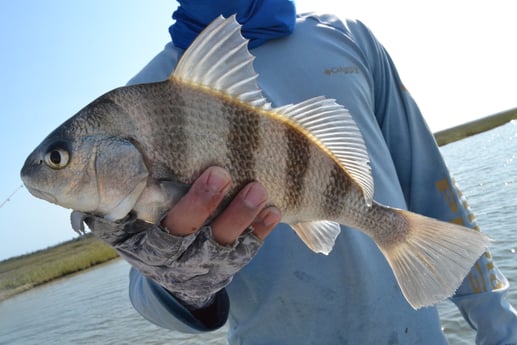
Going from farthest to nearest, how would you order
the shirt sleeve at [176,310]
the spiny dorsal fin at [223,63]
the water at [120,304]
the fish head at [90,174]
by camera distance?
the water at [120,304]
the shirt sleeve at [176,310]
the spiny dorsal fin at [223,63]
the fish head at [90,174]

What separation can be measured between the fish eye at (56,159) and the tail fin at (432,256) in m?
1.31

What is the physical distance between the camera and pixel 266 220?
156cm

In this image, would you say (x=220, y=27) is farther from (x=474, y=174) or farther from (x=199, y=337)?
(x=474, y=174)

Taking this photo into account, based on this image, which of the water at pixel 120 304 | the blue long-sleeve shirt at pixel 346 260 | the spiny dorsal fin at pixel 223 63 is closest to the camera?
the spiny dorsal fin at pixel 223 63

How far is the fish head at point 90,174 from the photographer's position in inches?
55.3

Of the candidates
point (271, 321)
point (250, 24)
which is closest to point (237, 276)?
point (271, 321)

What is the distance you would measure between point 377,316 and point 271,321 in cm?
52

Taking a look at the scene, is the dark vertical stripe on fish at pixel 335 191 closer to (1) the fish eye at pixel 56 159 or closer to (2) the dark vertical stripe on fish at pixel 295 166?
(2) the dark vertical stripe on fish at pixel 295 166

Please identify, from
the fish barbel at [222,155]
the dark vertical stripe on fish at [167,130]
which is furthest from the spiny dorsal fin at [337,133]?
the dark vertical stripe on fish at [167,130]

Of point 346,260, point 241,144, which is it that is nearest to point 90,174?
point 241,144

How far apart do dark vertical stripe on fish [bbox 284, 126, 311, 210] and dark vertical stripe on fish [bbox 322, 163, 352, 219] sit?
128 mm

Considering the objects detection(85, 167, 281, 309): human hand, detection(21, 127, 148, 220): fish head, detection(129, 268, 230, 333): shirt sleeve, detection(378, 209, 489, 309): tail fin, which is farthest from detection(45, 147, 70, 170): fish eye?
detection(378, 209, 489, 309): tail fin

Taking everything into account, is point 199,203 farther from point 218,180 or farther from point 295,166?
point 295,166

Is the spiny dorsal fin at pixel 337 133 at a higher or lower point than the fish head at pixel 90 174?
lower
